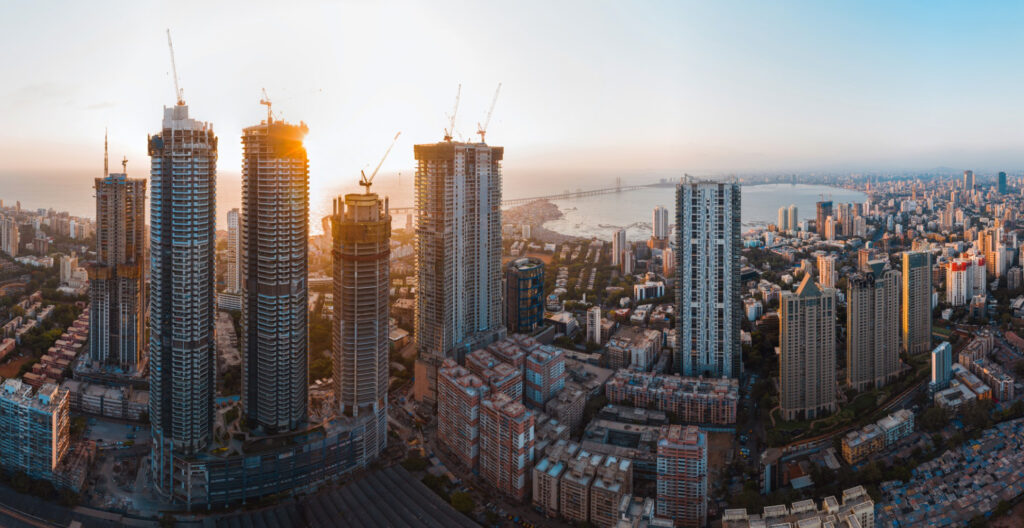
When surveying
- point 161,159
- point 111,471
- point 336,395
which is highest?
point 161,159

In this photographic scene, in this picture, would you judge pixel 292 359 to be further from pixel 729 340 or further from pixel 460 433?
pixel 729 340

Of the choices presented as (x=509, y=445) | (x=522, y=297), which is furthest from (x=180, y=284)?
(x=522, y=297)

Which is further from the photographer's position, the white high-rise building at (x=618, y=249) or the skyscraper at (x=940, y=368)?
the white high-rise building at (x=618, y=249)

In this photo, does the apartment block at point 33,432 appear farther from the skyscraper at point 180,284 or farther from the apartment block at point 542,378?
the apartment block at point 542,378

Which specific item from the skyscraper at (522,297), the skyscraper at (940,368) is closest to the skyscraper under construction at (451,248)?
the skyscraper at (522,297)

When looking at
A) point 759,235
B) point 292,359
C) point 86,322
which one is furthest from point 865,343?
point 759,235

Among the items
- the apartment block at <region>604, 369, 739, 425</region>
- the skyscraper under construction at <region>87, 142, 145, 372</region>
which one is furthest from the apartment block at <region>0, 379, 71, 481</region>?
the apartment block at <region>604, 369, 739, 425</region>

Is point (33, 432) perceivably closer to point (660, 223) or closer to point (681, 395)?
point (681, 395)
